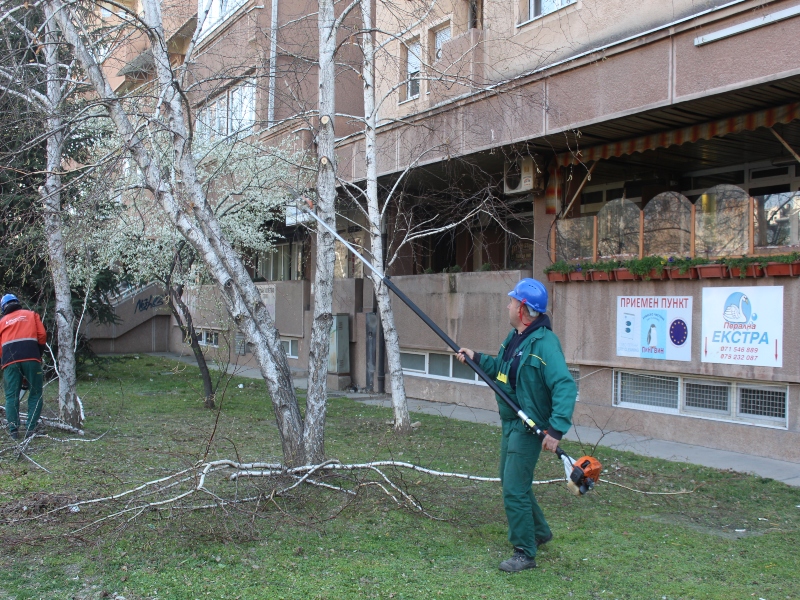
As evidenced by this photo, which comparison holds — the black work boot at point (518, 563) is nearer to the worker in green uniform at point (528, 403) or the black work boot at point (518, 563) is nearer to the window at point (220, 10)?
the worker in green uniform at point (528, 403)

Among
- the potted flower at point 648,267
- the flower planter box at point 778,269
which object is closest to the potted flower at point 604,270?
the potted flower at point 648,267

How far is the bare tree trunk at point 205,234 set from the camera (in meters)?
6.35

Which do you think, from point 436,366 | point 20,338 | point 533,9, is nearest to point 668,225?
point 533,9

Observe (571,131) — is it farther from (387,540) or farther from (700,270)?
(387,540)

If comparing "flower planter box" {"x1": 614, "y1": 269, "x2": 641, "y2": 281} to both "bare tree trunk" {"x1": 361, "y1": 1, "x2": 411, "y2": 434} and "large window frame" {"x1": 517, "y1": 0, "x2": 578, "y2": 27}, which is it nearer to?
"bare tree trunk" {"x1": 361, "y1": 1, "x2": 411, "y2": 434}

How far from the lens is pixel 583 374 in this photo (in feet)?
36.5

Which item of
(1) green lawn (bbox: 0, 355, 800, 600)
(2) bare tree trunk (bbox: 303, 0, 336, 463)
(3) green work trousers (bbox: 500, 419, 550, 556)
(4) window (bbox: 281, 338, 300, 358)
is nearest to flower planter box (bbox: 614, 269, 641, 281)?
(1) green lawn (bbox: 0, 355, 800, 600)

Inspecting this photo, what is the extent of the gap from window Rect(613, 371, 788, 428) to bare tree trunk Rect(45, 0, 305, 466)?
19.0 feet

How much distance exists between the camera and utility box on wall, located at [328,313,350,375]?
15711 millimetres

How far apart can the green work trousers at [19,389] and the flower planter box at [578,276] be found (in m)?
7.50

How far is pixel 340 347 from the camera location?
15.7 metres

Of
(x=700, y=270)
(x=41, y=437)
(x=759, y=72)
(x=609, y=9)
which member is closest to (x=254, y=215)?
(x=41, y=437)

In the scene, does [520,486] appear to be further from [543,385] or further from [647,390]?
[647,390]

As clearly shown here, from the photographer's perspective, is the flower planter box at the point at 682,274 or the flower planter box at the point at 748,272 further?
the flower planter box at the point at 682,274
